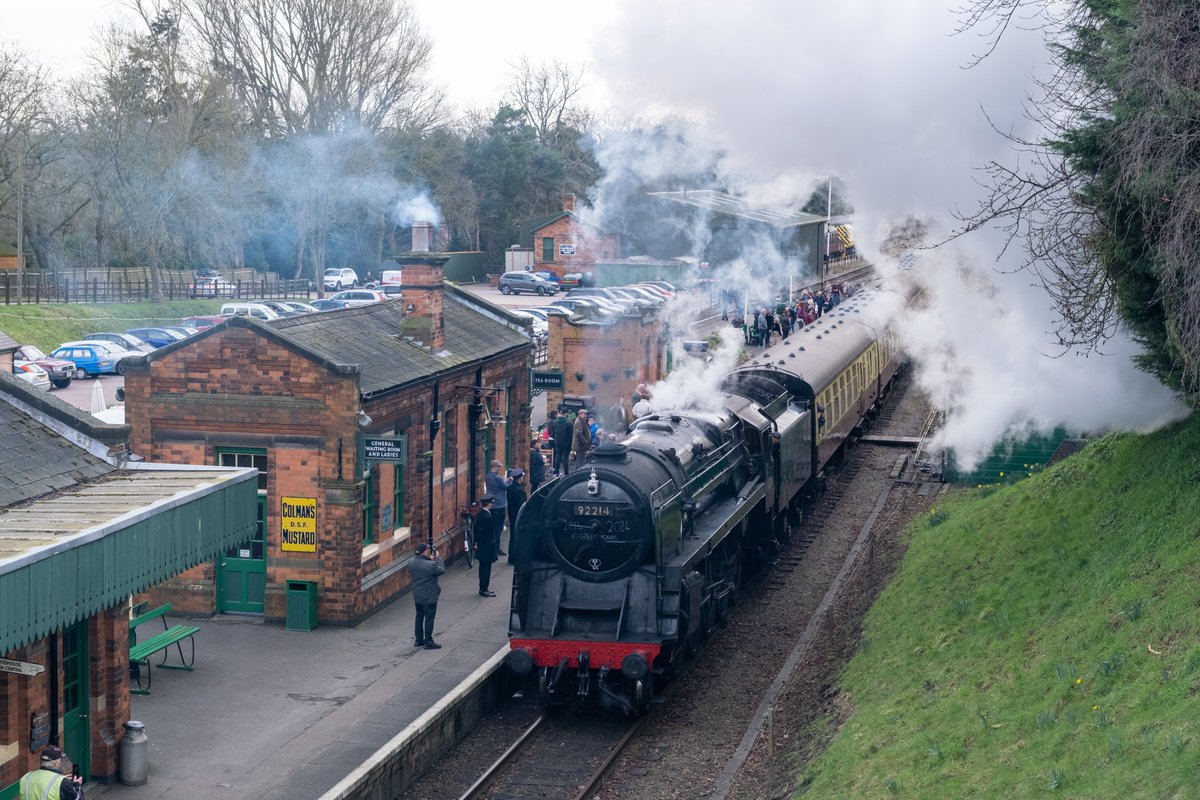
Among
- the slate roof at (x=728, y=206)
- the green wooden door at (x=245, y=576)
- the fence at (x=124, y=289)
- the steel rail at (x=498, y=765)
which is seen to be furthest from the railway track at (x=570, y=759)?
the fence at (x=124, y=289)

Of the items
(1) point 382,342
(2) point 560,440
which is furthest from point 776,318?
(1) point 382,342

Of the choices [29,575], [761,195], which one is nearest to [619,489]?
[29,575]

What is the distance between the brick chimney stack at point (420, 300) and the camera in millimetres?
18328

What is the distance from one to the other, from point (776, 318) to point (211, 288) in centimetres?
2919

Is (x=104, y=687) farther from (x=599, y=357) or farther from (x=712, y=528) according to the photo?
(x=599, y=357)

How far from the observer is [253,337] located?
1540 centimetres

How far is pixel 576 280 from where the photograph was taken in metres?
53.2

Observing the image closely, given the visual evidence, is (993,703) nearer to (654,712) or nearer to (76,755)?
(654,712)

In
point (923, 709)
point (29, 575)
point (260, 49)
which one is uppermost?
point (260, 49)

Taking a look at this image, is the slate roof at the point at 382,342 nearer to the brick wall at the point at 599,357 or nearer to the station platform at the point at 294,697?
the station platform at the point at 294,697

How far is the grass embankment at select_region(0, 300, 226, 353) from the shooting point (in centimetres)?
4172

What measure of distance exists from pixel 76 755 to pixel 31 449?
2.63 meters

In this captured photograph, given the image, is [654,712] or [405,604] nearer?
[654,712]

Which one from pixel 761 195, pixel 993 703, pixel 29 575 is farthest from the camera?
pixel 761 195
